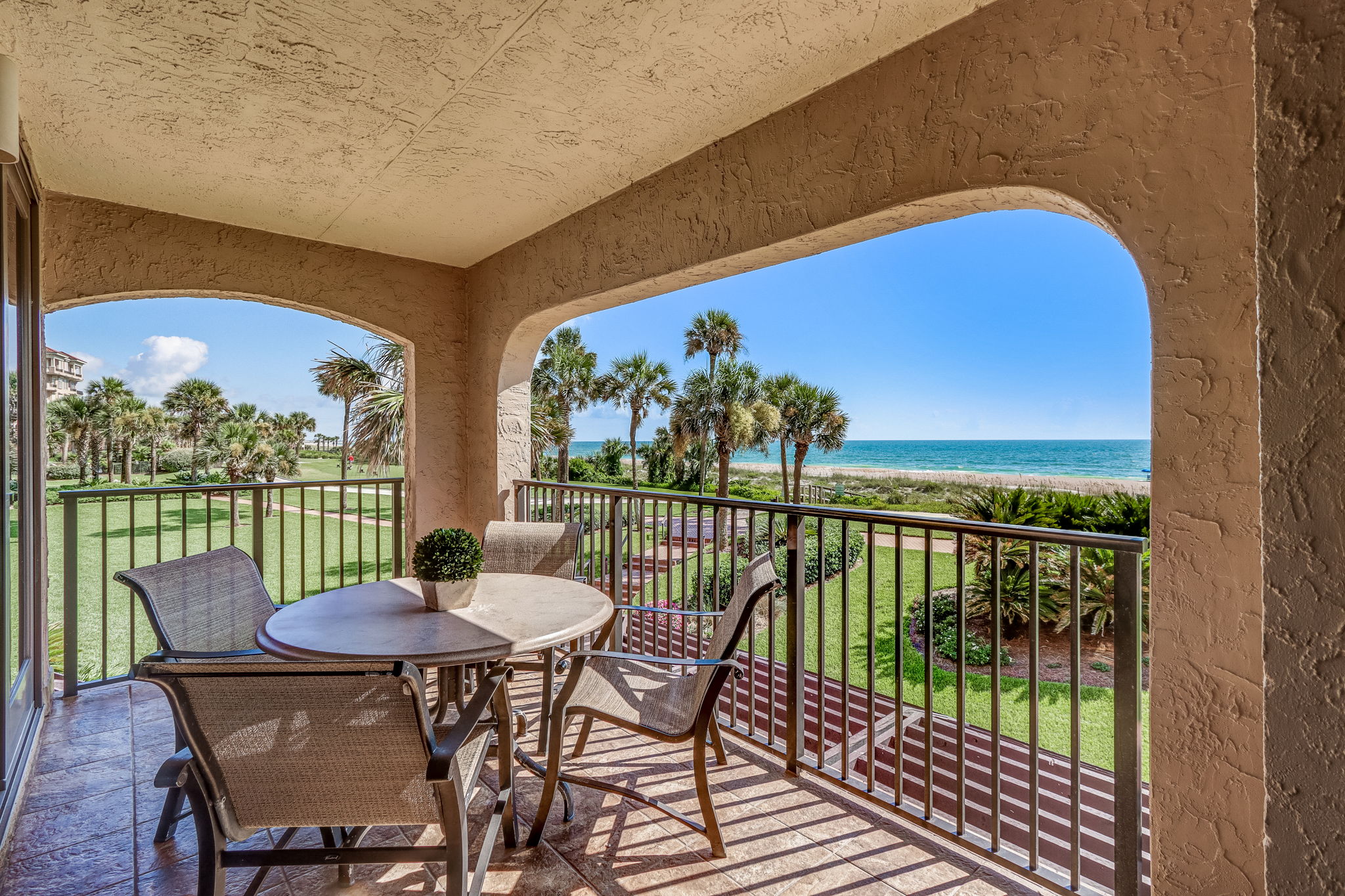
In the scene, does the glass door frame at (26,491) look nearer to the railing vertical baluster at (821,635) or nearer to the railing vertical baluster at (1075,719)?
the railing vertical baluster at (821,635)

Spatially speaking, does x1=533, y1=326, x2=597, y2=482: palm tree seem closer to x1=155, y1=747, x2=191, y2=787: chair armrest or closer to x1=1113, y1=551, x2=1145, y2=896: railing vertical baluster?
x1=155, y1=747, x2=191, y2=787: chair armrest

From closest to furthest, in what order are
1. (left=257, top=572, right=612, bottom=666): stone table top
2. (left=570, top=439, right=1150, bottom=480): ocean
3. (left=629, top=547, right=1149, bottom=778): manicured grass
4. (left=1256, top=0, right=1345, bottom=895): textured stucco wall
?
(left=1256, top=0, right=1345, bottom=895): textured stucco wall → (left=257, top=572, right=612, bottom=666): stone table top → (left=629, top=547, right=1149, bottom=778): manicured grass → (left=570, top=439, right=1150, bottom=480): ocean

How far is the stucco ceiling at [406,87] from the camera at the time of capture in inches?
71.3

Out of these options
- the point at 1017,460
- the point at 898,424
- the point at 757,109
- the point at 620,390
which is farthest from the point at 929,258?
the point at 757,109

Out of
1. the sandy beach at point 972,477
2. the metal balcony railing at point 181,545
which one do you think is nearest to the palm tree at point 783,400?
the sandy beach at point 972,477

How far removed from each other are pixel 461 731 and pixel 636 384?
2541cm

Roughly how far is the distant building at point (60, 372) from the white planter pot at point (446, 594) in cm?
238

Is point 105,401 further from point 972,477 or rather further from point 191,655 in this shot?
point 972,477

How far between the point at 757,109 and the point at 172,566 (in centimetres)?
255

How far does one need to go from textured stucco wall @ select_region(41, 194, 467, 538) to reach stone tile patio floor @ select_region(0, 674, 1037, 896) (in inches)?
86.5

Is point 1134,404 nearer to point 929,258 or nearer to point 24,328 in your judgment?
point 929,258

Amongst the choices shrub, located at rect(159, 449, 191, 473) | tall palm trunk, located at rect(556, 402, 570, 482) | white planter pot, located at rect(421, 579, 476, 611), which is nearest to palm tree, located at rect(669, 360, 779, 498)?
tall palm trunk, located at rect(556, 402, 570, 482)

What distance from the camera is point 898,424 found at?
131ft

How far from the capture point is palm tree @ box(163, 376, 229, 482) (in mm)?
22969
